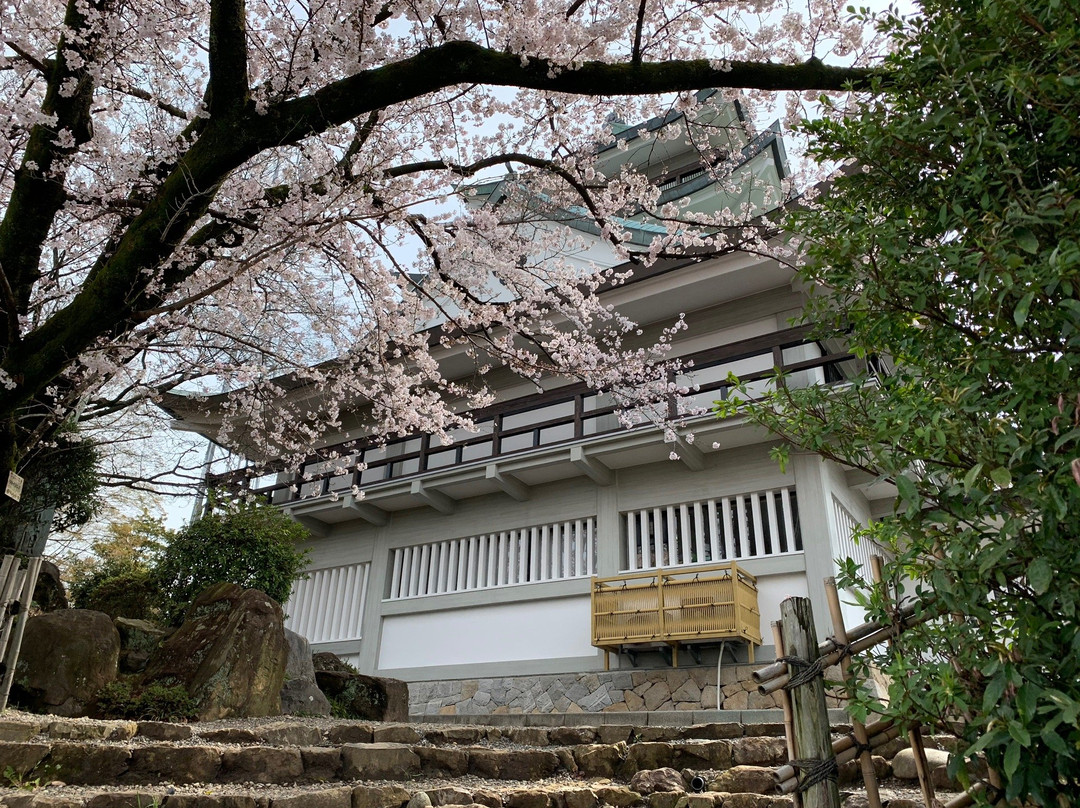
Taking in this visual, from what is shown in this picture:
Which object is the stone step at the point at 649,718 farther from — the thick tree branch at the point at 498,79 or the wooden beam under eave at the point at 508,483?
the thick tree branch at the point at 498,79

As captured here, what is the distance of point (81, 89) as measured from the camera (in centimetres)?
434

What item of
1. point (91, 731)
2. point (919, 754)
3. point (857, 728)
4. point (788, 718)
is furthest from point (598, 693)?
point (919, 754)

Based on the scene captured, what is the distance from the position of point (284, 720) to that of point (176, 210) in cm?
441

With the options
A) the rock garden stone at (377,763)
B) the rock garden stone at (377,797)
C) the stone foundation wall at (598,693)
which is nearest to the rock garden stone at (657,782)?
the rock garden stone at (377,797)

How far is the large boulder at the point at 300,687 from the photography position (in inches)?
280

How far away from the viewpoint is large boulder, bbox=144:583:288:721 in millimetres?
6113

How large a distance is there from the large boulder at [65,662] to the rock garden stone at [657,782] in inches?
169

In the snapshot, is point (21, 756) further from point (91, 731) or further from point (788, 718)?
point (788, 718)

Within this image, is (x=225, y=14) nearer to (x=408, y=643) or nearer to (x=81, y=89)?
(x=81, y=89)

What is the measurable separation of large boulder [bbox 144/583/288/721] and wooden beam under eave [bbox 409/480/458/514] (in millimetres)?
4666

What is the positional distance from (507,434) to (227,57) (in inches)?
307

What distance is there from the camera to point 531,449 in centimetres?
1056

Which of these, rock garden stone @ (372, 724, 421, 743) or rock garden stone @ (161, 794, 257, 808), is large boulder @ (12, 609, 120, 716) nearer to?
rock garden stone @ (372, 724, 421, 743)

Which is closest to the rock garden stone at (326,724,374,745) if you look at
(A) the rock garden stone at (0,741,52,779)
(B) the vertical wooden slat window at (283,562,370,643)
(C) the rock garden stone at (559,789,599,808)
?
(A) the rock garden stone at (0,741,52,779)
